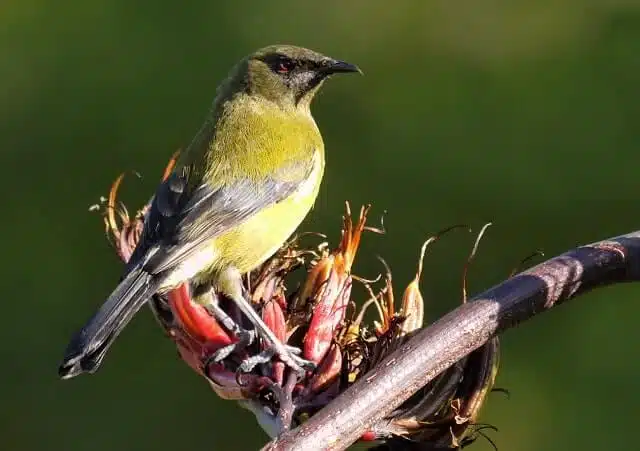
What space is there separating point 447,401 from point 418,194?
217cm

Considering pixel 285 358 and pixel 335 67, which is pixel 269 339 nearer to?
pixel 285 358

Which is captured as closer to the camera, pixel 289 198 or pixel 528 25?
pixel 289 198

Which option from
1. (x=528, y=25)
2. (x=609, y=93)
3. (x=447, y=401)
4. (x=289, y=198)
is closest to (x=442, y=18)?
(x=528, y=25)

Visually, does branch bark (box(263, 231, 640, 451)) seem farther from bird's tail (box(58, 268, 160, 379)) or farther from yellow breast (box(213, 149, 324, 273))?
yellow breast (box(213, 149, 324, 273))

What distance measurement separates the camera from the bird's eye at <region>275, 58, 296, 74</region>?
3.15 metres

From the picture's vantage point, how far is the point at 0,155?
4.44 meters

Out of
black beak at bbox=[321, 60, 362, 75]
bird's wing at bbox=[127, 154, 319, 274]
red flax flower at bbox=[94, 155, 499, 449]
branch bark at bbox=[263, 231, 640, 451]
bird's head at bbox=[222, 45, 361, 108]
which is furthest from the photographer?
bird's head at bbox=[222, 45, 361, 108]

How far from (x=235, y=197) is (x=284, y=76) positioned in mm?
565

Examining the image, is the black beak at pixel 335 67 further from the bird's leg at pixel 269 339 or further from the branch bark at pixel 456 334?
the branch bark at pixel 456 334

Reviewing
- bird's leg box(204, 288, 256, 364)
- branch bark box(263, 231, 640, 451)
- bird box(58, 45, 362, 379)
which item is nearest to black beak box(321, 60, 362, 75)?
bird box(58, 45, 362, 379)

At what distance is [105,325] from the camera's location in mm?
2094

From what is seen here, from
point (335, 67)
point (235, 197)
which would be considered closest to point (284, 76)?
point (335, 67)

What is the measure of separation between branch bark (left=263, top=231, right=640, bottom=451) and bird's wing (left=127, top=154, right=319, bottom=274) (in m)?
0.83

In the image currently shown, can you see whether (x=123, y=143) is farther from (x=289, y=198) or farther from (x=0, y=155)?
(x=289, y=198)
